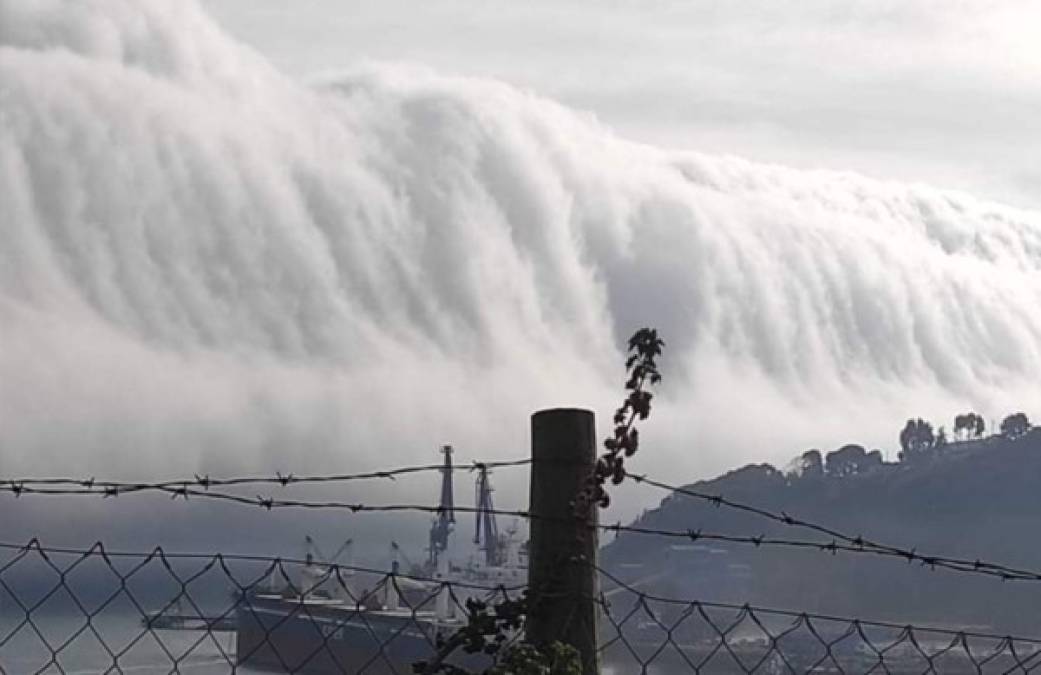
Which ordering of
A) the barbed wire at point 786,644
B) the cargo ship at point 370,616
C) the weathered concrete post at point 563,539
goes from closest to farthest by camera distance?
the weathered concrete post at point 563,539, the barbed wire at point 786,644, the cargo ship at point 370,616

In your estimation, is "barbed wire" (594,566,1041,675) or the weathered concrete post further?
"barbed wire" (594,566,1041,675)

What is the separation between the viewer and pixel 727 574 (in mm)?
182125

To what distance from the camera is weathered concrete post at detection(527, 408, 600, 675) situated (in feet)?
19.3

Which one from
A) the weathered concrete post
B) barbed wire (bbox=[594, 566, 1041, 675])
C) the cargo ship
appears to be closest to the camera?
the weathered concrete post

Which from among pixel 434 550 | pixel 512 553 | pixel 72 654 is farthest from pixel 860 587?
pixel 72 654

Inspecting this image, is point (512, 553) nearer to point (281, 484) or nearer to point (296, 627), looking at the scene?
point (296, 627)

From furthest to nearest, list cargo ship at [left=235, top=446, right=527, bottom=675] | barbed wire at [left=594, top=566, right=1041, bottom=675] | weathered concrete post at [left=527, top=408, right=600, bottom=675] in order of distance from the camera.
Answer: cargo ship at [left=235, top=446, right=527, bottom=675] → barbed wire at [left=594, top=566, right=1041, bottom=675] → weathered concrete post at [left=527, top=408, right=600, bottom=675]

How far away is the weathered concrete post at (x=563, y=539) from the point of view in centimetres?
588

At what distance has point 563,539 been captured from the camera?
19.4 ft

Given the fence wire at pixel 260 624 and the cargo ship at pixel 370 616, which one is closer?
the fence wire at pixel 260 624

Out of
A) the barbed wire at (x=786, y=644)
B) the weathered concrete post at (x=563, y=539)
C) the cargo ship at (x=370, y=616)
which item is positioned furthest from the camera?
the cargo ship at (x=370, y=616)

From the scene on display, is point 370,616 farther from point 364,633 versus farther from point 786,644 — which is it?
point 786,644

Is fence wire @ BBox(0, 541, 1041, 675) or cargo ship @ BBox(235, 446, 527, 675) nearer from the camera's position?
fence wire @ BBox(0, 541, 1041, 675)

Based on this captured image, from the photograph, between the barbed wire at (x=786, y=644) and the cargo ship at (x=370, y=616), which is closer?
the barbed wire at (x=786, y=644)
